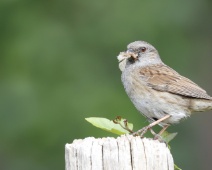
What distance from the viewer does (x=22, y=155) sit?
38.2 ft

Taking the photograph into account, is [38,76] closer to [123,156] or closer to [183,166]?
[183,166]

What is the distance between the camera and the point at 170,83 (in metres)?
7.83

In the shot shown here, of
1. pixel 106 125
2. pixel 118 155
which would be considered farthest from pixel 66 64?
pixel 118 155

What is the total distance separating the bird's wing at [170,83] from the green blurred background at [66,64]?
98.5 inches

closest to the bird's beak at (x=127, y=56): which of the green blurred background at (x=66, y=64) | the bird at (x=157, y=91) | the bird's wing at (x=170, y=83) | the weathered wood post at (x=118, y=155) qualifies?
the bird at (x=157, y=91)

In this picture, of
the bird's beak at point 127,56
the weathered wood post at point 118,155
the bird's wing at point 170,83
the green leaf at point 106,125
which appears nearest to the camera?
the weathered wood post at point 118,155

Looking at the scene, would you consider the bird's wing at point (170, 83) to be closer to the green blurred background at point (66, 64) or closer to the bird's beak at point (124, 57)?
the bird's beak at point (124, 57)

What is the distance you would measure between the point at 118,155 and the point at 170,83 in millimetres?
2688

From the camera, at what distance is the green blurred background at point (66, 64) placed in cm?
1099

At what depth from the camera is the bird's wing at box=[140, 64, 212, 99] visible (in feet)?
25.2

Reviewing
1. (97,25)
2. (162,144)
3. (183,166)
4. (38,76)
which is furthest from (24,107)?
(162,144)

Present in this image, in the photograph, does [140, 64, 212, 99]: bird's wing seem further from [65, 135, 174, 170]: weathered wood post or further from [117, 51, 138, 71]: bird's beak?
[65, 135, 174, 170]: weathered wood post

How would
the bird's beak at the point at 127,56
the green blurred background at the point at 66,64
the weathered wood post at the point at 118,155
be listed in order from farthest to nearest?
the green blurred background at the point at 66,64, the bird's beak at the point at 127,56, the weathered wood post at the point at 118,155

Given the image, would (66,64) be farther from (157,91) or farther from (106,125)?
(106,125)
